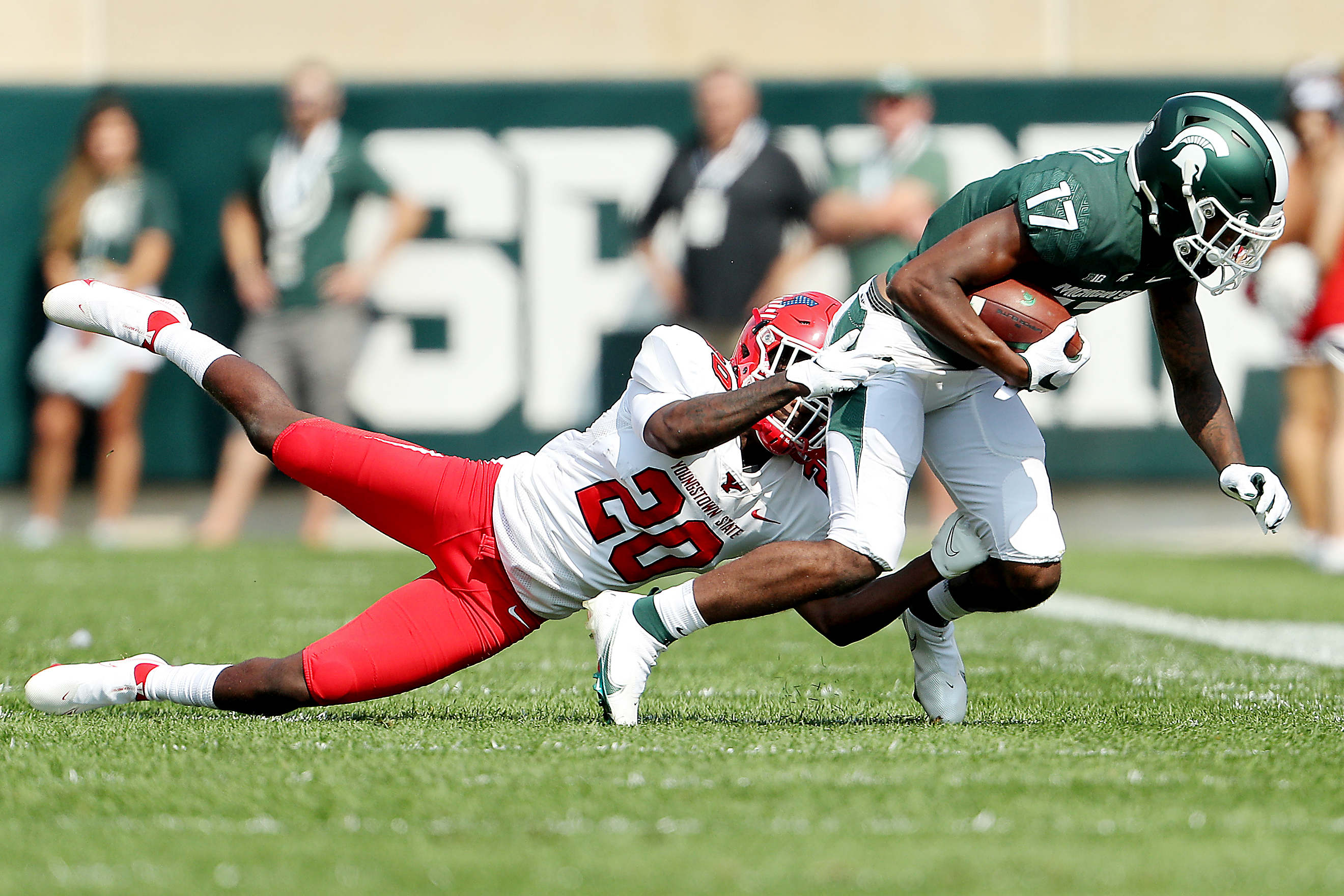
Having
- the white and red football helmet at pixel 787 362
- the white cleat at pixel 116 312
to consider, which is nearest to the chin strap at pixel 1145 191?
the white and red football helmet at pixel 787 362

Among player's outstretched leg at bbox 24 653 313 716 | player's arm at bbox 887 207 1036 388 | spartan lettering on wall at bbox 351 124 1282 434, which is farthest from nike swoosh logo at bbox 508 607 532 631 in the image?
spartan lettering on wall at bbox 351 124 1282 434

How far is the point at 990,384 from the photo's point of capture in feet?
12.0

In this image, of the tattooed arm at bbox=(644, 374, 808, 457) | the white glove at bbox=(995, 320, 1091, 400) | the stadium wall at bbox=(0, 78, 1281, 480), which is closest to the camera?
the tattooed arm at bbox=(644, 374, 808, 457)

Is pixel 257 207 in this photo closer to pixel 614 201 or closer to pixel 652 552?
pixel 614 201

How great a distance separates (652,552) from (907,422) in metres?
0.61

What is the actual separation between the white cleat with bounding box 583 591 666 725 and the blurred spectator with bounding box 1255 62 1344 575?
5060 millimetres

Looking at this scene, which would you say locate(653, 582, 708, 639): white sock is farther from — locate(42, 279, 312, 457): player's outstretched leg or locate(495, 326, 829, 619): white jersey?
locate(42, 279, 312, 457): player's outstretched leg

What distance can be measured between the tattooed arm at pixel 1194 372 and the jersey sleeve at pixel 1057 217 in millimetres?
363

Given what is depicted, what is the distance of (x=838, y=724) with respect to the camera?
3453mm

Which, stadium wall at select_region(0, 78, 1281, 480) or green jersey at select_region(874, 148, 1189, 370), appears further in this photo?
stadium wall at select_region(0, 78, 1281, 480)

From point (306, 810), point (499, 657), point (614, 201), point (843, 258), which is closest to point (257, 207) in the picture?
point (614, 201)

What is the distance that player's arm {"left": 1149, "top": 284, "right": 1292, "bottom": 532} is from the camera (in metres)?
3.61

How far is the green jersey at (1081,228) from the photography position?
332cm

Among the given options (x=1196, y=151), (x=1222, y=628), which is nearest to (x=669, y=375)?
(x=1196, y=151)
